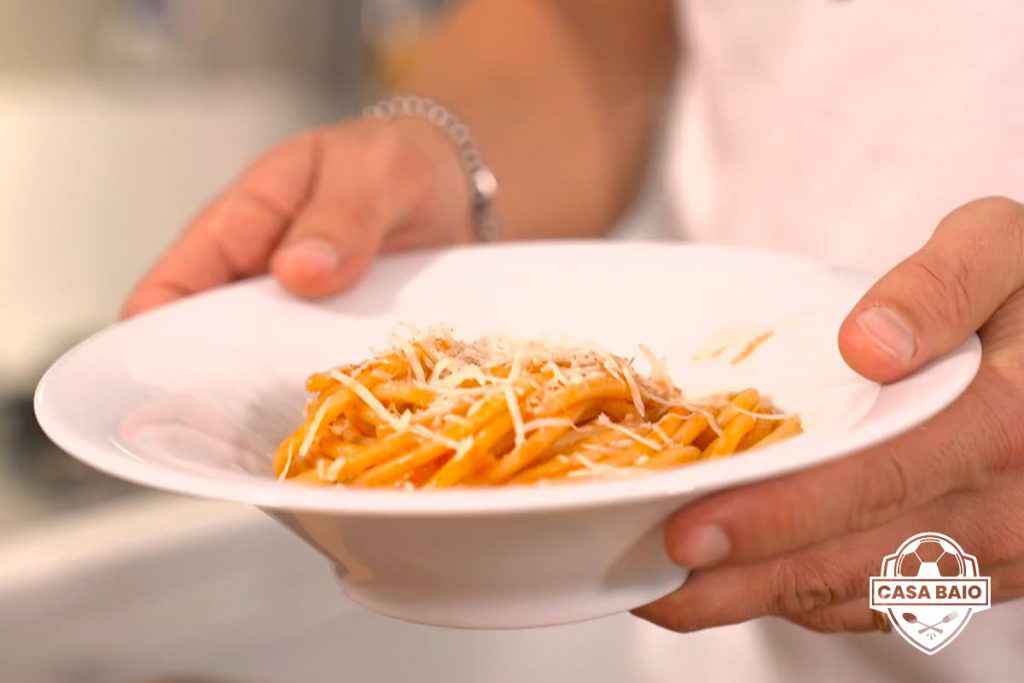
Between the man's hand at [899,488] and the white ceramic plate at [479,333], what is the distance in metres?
0.03

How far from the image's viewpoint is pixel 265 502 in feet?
1.68

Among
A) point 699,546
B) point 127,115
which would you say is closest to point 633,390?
point 699,546

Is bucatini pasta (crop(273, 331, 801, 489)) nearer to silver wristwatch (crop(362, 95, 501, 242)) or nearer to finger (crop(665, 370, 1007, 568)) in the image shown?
finger (crop(665, 370, 1007, 568))

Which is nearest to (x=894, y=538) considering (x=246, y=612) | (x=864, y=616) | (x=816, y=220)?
(x=864, y=616)

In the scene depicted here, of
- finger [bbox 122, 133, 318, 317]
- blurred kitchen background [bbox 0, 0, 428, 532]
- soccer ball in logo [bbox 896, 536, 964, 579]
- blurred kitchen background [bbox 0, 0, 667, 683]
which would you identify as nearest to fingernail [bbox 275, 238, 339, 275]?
finger [bbox 122, 133, 318, 317]

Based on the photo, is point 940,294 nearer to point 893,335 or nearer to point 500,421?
point 893,335

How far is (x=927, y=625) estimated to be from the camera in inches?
33.4

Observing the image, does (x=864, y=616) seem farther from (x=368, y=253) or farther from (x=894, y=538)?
(x=368, y=253)

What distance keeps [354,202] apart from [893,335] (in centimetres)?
56

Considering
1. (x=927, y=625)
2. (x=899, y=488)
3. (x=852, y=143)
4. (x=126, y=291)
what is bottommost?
(x=126, y=291)

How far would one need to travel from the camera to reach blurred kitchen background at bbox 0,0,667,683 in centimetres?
143

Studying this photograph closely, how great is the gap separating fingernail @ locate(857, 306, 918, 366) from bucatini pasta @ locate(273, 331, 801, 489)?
89mm

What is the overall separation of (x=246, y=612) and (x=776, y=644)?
0.73 m

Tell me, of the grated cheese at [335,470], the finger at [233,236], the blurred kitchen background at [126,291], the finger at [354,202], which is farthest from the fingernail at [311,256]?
the blurred kitchen background at [126,291]
